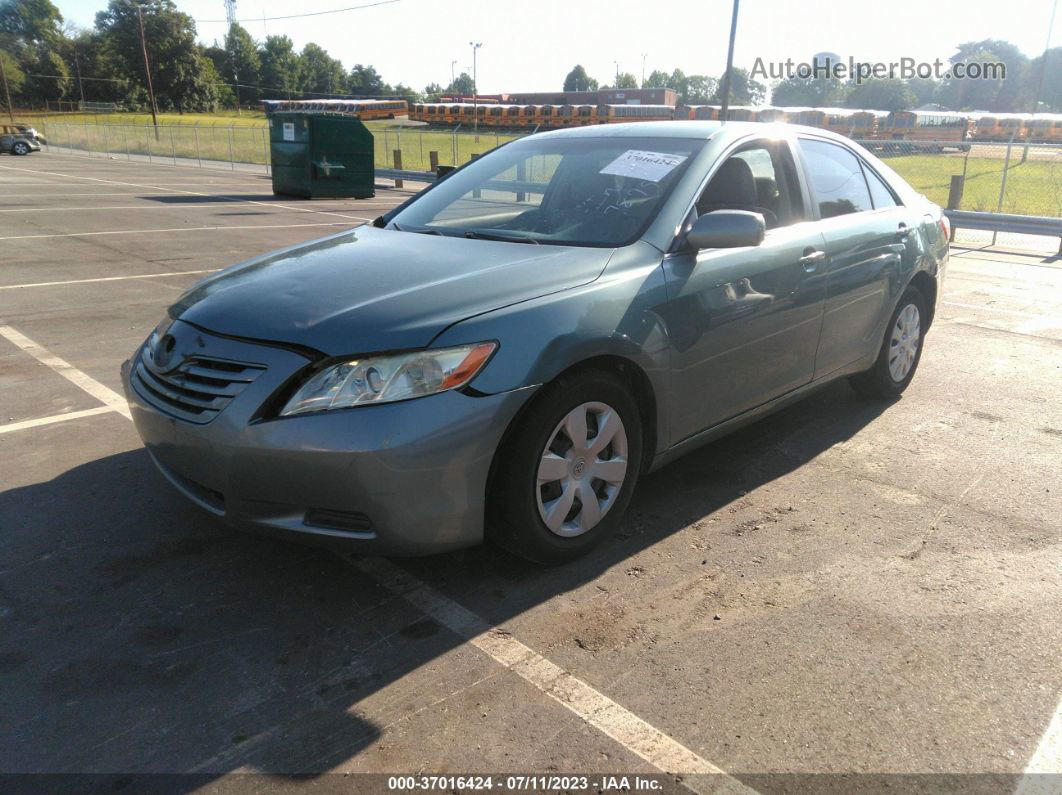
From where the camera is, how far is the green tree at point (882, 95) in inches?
4294

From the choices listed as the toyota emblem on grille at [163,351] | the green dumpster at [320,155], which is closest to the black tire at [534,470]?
the toyota emblem on grille at [163,351]

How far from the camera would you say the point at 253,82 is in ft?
408

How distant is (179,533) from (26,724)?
1.17 metres

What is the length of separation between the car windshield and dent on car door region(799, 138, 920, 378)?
0.99m

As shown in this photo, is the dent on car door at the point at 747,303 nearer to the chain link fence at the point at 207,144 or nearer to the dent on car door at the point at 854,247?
the dent on car door at the point at 854,247

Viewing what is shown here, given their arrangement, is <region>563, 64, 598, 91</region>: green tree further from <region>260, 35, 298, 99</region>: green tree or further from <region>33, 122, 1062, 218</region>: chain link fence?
<region>33, 122, 1062, 218</region>: chain link fence

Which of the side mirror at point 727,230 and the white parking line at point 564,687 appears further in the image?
the side mirror at point 727,230

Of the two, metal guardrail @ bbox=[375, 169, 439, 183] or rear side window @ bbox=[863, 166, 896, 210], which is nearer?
rear side window @ bbox=[863, 166, 896, 210]

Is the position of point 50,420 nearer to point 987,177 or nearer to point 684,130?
point 684,130

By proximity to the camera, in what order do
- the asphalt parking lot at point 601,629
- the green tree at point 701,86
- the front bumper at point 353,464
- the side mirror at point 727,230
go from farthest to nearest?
the green tree at point 701,86 → the side mirror at point 727,230 → the front bumper at point 353,464 → the asphalt parking lot at point 601,629

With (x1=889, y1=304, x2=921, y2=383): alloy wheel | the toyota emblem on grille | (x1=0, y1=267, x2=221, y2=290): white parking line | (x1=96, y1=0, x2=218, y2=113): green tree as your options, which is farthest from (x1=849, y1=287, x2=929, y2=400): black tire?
(x1=96, y1=0, x2=218, y2=113): green tree

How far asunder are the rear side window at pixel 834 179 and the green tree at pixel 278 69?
437 feet

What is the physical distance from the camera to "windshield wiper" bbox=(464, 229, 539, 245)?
11.9 ft

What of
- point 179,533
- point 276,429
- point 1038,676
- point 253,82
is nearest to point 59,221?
point 179,533
